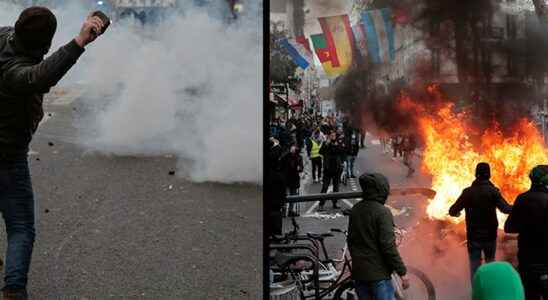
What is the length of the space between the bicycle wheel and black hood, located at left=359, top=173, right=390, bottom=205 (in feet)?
1.44

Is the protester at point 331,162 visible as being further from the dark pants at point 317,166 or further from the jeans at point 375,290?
the jeans at point 375,290

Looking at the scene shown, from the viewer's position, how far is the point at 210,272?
3.04 meters

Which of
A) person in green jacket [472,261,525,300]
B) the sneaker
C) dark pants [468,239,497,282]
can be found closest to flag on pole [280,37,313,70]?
dark pants [468,239,497,282]

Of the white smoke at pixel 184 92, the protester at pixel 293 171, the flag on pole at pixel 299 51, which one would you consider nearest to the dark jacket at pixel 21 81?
the white smoke at pixel 184 92

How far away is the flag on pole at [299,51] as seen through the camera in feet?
10.3

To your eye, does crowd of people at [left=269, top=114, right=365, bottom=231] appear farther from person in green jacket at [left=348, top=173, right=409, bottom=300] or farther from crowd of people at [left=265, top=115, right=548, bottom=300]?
person in green jacket at [left=348, top=173, right=409, bottom=300]

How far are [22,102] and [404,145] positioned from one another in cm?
175

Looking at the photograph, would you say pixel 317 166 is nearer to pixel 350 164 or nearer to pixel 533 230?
pixel 350 164

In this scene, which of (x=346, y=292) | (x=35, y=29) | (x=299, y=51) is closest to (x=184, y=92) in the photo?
(x=299, y=51)

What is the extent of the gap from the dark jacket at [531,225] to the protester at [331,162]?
881 mm

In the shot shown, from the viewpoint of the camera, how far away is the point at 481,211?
3.26m

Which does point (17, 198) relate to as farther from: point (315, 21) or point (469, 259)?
point (469, 259)

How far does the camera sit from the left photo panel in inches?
118

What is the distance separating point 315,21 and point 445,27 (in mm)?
640
